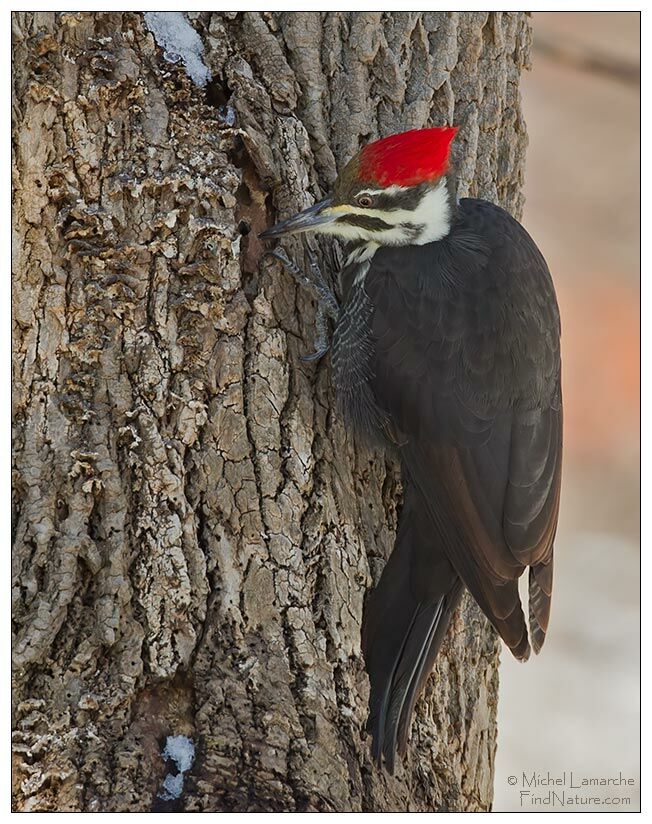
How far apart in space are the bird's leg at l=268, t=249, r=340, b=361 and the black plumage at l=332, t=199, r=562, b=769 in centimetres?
4

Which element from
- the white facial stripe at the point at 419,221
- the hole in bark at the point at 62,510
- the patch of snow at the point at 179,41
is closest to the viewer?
the hole in bark at the point at 62,510

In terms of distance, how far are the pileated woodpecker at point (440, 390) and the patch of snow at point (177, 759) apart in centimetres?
52

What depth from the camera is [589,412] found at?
5383 mm

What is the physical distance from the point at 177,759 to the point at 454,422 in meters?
1.16

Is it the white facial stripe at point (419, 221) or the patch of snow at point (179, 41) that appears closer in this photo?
the patch of snow at point (179, 41)

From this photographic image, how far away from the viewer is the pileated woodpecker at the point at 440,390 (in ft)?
9.16

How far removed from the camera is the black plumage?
9.13 feet

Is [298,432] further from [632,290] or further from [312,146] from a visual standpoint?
[632,290]

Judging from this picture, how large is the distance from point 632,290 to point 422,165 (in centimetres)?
276

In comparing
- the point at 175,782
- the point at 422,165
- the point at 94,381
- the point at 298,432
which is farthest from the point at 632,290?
the point at 175,782

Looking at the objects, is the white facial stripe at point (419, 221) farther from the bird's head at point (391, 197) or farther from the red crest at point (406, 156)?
the red crest at point (406, 156)

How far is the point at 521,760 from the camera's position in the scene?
4.80 meters

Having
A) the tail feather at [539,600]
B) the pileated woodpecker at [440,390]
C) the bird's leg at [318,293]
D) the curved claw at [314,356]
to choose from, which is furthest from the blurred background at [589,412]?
the curved claw at [314,356]

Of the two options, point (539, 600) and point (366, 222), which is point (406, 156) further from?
point (539, 600)
